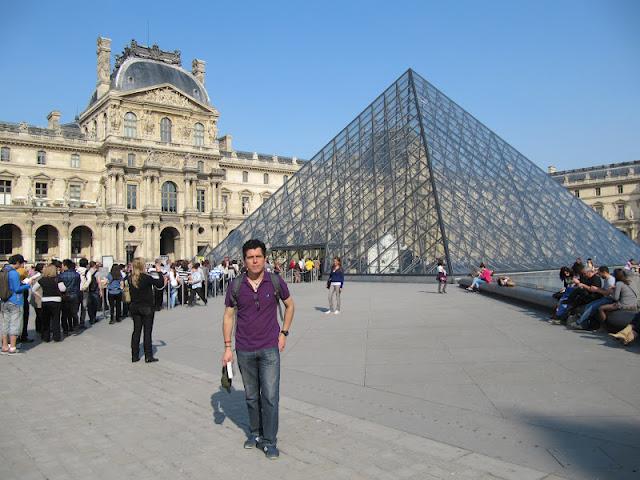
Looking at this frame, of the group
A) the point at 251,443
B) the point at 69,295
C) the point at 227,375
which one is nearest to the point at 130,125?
the point at 69,295

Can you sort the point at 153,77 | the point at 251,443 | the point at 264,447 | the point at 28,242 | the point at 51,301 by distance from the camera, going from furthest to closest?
1. the point at 153,77
2. the point at 28,242
3. the point at 51,301
4. the point at 251,443
5. the point at 264,447

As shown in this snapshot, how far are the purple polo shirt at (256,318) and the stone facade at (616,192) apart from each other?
68.2 meters

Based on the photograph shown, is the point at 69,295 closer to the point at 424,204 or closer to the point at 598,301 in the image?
the point at 598,301

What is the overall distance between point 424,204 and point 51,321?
14.2 metres

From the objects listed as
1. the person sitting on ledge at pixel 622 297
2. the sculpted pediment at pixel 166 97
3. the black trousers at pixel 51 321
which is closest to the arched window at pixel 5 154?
the sculpted pediment at pixel 166 97

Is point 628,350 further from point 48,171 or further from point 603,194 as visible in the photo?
point 603,194

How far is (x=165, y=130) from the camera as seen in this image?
5053cm

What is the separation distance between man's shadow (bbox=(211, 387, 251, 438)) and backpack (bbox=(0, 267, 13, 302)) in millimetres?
4391

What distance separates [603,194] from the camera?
66.1 metres

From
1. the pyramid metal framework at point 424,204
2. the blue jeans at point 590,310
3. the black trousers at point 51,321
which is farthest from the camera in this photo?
the pyramid metal framework at point 424,204

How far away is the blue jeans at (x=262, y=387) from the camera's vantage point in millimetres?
3691

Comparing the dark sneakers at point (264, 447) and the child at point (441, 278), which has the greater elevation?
the child at point (441, 278)

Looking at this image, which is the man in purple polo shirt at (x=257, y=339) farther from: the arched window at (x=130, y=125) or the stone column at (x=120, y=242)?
the arched window at (x=130, y=125)

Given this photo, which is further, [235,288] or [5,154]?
[5,154]
